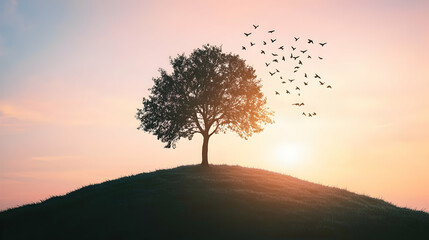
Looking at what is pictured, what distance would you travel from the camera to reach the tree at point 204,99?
57.3 m

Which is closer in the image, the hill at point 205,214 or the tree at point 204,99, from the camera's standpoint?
the hill at point 205,214

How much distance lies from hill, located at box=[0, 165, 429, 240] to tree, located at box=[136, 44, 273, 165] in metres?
8.69

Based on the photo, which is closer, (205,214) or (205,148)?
(205,214)

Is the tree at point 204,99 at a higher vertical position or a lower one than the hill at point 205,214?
higher

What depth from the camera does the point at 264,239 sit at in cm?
3097

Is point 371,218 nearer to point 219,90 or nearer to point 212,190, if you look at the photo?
point 212,190

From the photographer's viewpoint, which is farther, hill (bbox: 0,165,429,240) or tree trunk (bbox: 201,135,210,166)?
tree trunk (bbox: 201,135,210,166)

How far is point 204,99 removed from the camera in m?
56.5

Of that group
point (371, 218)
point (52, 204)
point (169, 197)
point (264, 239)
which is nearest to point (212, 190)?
point (169, 197)

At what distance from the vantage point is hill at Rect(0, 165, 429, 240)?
110 ft

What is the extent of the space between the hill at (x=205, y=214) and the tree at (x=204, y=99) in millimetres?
8694

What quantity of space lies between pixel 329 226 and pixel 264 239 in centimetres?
708

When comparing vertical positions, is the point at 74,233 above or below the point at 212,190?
below

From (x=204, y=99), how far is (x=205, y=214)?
23.3 metres
